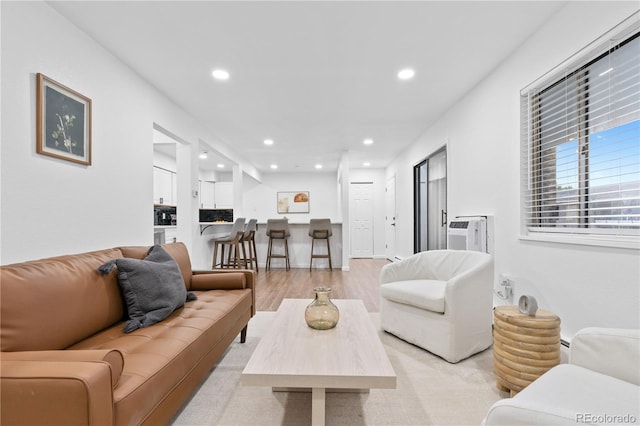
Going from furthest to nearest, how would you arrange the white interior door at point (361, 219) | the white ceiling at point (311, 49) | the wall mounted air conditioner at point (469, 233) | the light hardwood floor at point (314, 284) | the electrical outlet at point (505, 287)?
the white interior door at point (361, 219), the light hardwood floor at point (314, 284), the wall mounted air conditioner at point (469, 233), the electrical outlet at point (505, 287), the white ceiling at point (311, 49)

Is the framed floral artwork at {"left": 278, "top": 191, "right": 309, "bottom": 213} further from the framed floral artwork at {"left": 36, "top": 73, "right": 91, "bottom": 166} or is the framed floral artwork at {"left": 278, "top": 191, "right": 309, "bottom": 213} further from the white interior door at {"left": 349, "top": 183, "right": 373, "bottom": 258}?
the framed floral artwork at {"left": 36, "top": 73, "right": 91, "bottom": 166}

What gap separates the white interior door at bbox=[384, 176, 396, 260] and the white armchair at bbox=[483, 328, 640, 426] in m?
6.01

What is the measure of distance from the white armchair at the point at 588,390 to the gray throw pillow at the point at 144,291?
167 centimetres

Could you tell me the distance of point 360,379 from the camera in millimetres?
1147

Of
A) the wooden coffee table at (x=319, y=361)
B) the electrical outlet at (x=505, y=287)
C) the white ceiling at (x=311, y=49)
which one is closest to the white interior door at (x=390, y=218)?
the white ceiling at (x=311, y=49)

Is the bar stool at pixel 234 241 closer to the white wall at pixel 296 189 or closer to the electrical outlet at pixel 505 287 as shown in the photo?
the white wall at pixel 296 189

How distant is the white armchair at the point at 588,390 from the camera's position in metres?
0.86

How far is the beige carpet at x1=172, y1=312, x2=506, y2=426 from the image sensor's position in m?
1.49

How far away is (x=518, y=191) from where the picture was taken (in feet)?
8.11

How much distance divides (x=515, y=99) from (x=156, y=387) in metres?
3.17

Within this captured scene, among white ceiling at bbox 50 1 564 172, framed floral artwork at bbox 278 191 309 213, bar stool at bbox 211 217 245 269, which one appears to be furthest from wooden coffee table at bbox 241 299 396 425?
framed floral artwork at bbox 278 191 309 213

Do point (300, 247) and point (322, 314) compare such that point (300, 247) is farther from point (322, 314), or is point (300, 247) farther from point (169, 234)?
point (322, 314)

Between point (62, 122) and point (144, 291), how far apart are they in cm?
139

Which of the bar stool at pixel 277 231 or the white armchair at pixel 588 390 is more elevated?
the bar stool at pixel 277 231
